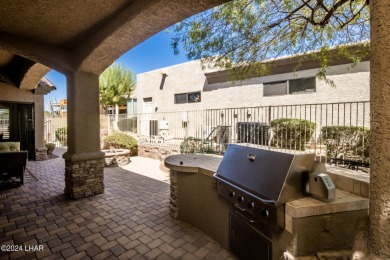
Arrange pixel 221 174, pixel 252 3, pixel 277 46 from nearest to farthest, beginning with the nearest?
1. pixel 221 174
2. pixel 252 3
3. pixel 277 46

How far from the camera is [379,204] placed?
4.05ft

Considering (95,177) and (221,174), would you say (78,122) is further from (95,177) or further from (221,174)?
(221,174)

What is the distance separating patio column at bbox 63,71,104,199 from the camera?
469 cm

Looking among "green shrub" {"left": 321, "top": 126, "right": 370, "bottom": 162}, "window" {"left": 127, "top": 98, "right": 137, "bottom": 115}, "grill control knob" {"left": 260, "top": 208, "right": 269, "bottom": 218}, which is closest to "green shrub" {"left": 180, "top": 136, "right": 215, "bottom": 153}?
"green shrub" {"left": 321, "top": 126, "right": 370, "bottom": 162}

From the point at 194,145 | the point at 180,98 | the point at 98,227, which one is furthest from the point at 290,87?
the point at 98,227

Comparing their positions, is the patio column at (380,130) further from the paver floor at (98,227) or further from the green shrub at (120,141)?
the green shrub at (120,141)

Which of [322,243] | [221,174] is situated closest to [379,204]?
[322,243]

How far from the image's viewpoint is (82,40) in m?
4.29

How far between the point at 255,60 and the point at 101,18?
333 centimetres

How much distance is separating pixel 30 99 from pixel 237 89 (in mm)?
9672

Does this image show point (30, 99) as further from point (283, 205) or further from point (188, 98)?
point (283, 205)

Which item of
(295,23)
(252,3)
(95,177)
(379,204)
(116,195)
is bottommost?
(116,195)

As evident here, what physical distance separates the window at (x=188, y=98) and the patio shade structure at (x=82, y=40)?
323 inches

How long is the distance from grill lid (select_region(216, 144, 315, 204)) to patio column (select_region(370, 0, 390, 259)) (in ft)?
2.31
